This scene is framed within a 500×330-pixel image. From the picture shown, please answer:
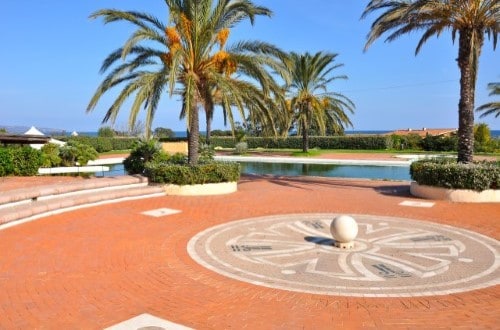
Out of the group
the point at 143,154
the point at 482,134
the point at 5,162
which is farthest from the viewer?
the point at 482,134

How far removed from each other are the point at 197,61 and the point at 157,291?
10.5m

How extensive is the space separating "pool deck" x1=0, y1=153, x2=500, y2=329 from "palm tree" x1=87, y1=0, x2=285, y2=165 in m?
4.75

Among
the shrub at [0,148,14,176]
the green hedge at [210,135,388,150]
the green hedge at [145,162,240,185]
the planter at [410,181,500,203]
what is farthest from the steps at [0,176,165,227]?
the green hedge at [210,135,388,150]

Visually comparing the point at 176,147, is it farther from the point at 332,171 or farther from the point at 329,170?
the point at 332,171

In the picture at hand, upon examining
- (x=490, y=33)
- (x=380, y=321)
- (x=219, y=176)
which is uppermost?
(x=490, y=33)

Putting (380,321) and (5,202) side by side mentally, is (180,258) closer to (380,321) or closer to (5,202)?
(380,321)

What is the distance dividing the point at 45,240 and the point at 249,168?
20.1 meters

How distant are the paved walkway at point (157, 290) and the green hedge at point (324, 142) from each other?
33203 millimetres

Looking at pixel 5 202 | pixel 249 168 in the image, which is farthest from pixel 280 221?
pixel 249 168

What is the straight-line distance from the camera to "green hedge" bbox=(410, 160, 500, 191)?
41.4 ft

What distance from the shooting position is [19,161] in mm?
17266

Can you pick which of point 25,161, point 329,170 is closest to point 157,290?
point 25,161

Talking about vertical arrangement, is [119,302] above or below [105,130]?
below

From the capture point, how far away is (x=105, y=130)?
2103 inches
